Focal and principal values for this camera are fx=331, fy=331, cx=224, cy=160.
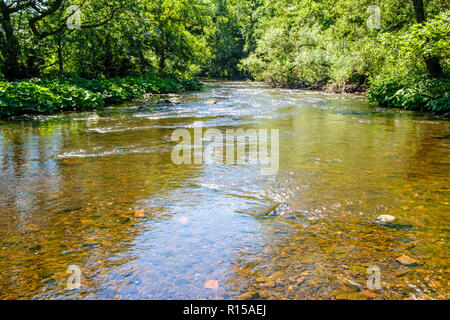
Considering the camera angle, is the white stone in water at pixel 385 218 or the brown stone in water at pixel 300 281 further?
the white stone in water at pixel 385 218

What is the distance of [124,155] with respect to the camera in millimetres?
6246

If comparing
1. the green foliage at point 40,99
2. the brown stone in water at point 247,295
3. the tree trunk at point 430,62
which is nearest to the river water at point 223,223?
the brown stone in water at point 247,295

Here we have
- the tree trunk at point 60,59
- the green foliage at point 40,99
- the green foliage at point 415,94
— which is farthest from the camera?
the tree trunk at point 60,59

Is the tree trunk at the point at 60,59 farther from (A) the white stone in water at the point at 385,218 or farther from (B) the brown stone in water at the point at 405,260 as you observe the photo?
(B) the brown stone in water at the point at 405,260

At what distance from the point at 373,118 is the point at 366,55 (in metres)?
7.47

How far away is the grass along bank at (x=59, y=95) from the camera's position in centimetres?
1152

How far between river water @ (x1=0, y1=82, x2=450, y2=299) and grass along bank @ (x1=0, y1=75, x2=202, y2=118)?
5.94m

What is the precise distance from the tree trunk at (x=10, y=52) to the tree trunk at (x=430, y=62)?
710 inches

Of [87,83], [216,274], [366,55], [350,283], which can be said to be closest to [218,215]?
[216,274]

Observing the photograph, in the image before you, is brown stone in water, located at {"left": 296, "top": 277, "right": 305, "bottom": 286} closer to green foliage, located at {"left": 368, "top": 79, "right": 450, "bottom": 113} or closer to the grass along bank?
green foliage, located at {"left": 368, "top": 79, "right": 450, "bottom": 113}

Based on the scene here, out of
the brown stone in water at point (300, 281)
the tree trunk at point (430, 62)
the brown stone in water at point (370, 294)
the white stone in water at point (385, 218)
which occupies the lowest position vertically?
the brown stone in water at point (370, 294)

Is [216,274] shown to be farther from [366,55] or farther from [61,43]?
[61,43]

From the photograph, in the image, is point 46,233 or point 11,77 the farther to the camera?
point 11,77

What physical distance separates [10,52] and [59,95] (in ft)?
19.1
